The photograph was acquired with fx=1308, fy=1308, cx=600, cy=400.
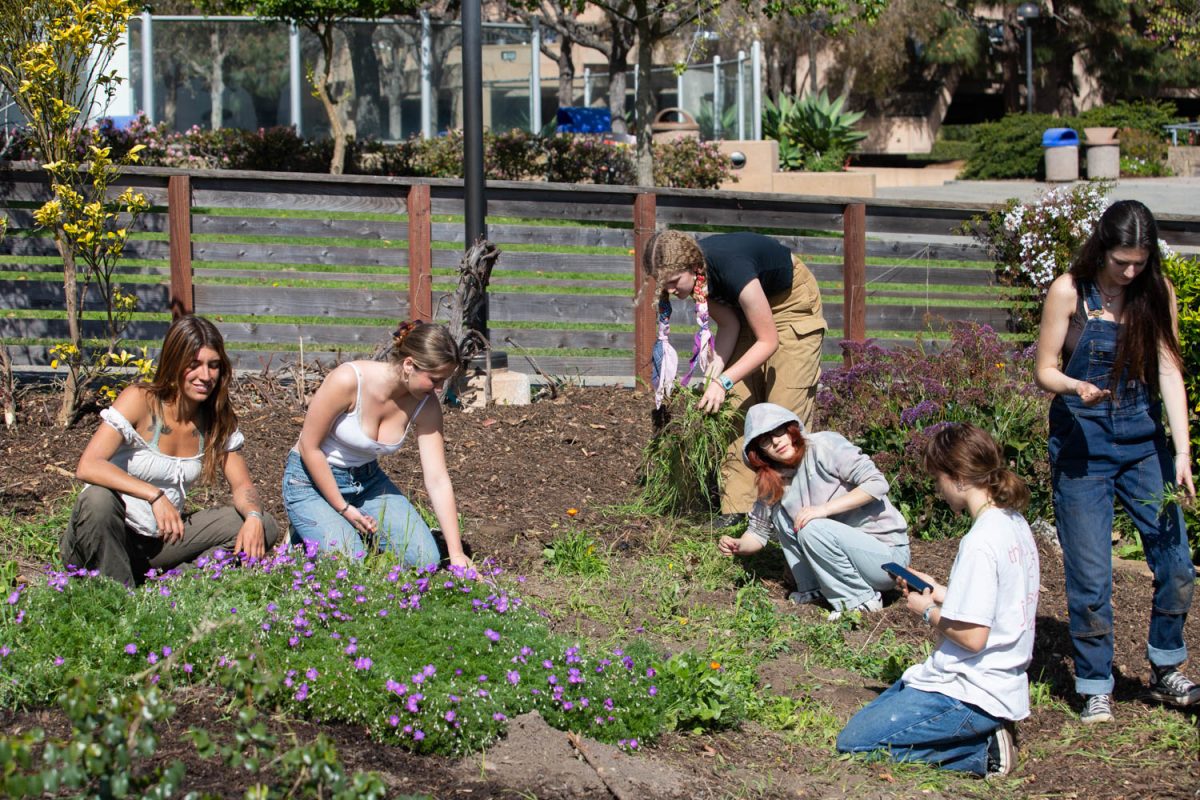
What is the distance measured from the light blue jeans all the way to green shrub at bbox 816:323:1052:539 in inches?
39.9

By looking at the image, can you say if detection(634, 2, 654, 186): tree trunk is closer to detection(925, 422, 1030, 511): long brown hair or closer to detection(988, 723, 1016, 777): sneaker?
detection(925, 422, 1030, 511): long brown hair

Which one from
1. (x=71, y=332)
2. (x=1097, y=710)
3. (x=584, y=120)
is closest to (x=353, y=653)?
(x=1097, y=710)

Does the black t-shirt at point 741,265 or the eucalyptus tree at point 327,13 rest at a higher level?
the eucalyptus tree at point 327,13

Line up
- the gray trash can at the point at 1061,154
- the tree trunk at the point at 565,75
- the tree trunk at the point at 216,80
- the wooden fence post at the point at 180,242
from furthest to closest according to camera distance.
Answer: the tree trunk at the point at 565,75, the gray trash can at the point at 1061,154, the tree trunk at the point at 216,80, the wooden fence post at the point at 180,242

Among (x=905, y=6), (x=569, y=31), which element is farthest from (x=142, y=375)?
(x=905, y=6)

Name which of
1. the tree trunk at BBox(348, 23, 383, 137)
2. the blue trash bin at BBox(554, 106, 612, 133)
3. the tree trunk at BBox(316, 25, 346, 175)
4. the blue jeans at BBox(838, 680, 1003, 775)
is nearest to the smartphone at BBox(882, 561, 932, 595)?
the blue jeans at BBox(838, 680, 1003, 775)

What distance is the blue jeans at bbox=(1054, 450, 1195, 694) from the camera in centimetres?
430

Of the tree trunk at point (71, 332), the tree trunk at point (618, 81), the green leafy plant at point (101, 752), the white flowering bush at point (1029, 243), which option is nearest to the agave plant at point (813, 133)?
the tree trunk at point (618, 81)

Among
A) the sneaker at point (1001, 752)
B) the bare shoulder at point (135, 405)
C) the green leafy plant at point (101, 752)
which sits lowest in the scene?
the sneaker at point (1001, 752)

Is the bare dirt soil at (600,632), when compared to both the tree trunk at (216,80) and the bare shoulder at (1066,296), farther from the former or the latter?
the tree trunk at (216,80)

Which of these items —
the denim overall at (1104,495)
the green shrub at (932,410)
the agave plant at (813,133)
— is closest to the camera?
the denim overall at (1104,495)

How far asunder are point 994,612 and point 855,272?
5419 mm

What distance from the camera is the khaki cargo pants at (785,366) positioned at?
5883 millimetres

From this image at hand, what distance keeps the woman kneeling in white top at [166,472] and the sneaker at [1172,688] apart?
10.5 feet
